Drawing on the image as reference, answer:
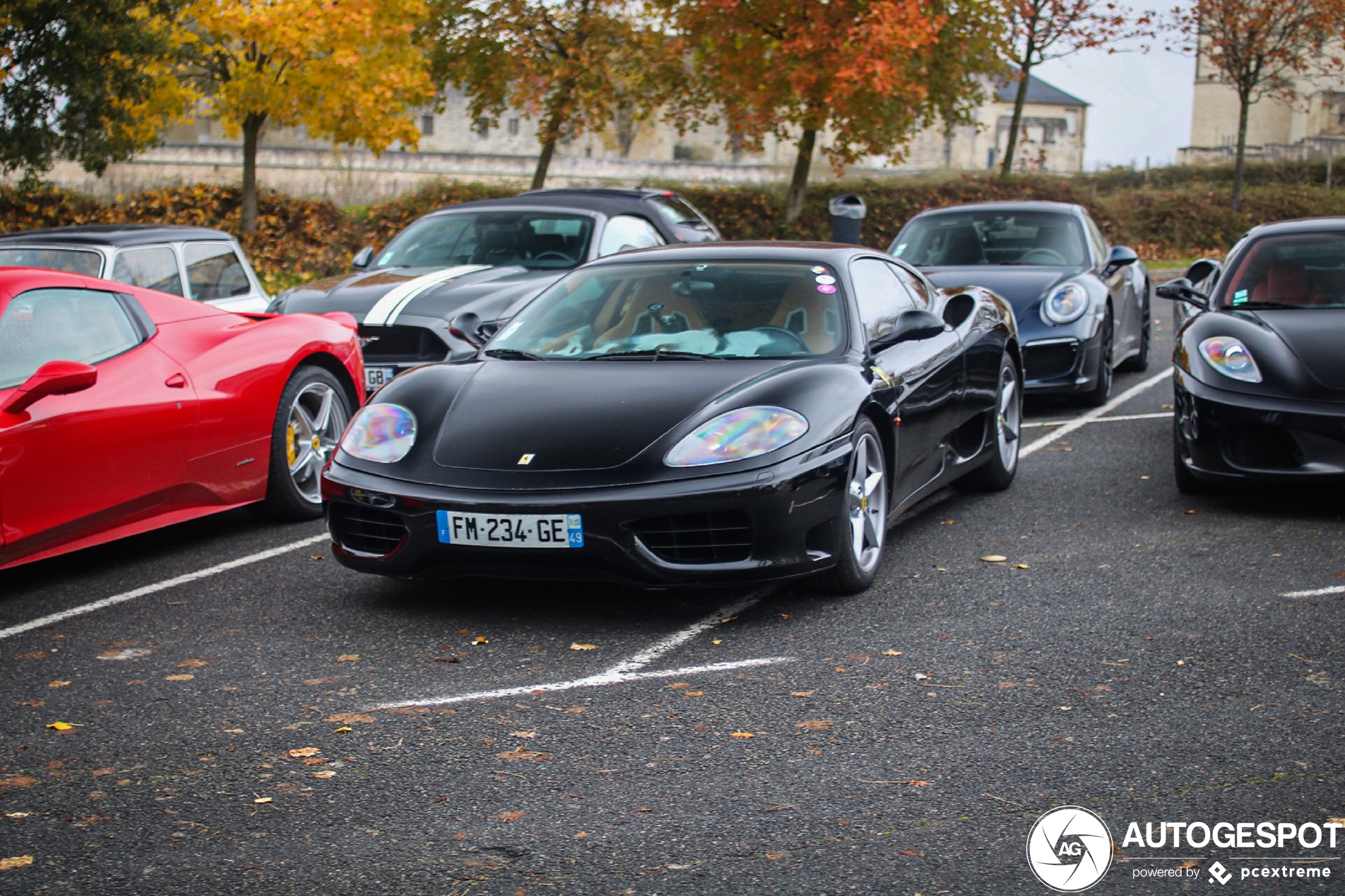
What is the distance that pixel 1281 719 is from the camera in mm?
3713

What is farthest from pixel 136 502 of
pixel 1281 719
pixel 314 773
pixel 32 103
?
pixel 32 103

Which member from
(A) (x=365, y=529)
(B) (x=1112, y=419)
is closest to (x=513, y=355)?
(A) (x=365, y=529)

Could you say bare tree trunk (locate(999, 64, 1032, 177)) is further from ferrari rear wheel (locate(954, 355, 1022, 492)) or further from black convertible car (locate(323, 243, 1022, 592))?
black convertible car (locate(323, 243, 1022, 592))

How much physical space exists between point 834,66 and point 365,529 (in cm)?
1802

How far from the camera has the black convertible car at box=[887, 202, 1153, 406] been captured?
31.6 ft

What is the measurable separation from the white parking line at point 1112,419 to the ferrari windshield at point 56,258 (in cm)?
600

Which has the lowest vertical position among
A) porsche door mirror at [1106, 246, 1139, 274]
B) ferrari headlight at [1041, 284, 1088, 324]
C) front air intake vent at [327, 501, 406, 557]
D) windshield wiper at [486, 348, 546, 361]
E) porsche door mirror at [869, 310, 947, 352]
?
front air intake vent at [327, 501, 406, 557]

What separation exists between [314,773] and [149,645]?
4.90 feet

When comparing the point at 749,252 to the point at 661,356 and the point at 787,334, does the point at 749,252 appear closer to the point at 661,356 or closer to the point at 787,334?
the point at 787,334

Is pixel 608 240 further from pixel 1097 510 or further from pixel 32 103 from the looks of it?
pixel 32 103

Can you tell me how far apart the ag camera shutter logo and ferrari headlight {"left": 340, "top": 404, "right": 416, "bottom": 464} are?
272cm

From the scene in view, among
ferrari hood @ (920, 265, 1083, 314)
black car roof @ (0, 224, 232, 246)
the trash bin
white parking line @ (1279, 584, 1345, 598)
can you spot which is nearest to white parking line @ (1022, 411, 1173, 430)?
ferrari hood @ (920, 265, 1083, 314)

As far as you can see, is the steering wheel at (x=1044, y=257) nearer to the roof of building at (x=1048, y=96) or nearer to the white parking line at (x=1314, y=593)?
the white parking line at (x=1314, y=593)

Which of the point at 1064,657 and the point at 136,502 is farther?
the point at 136,502
